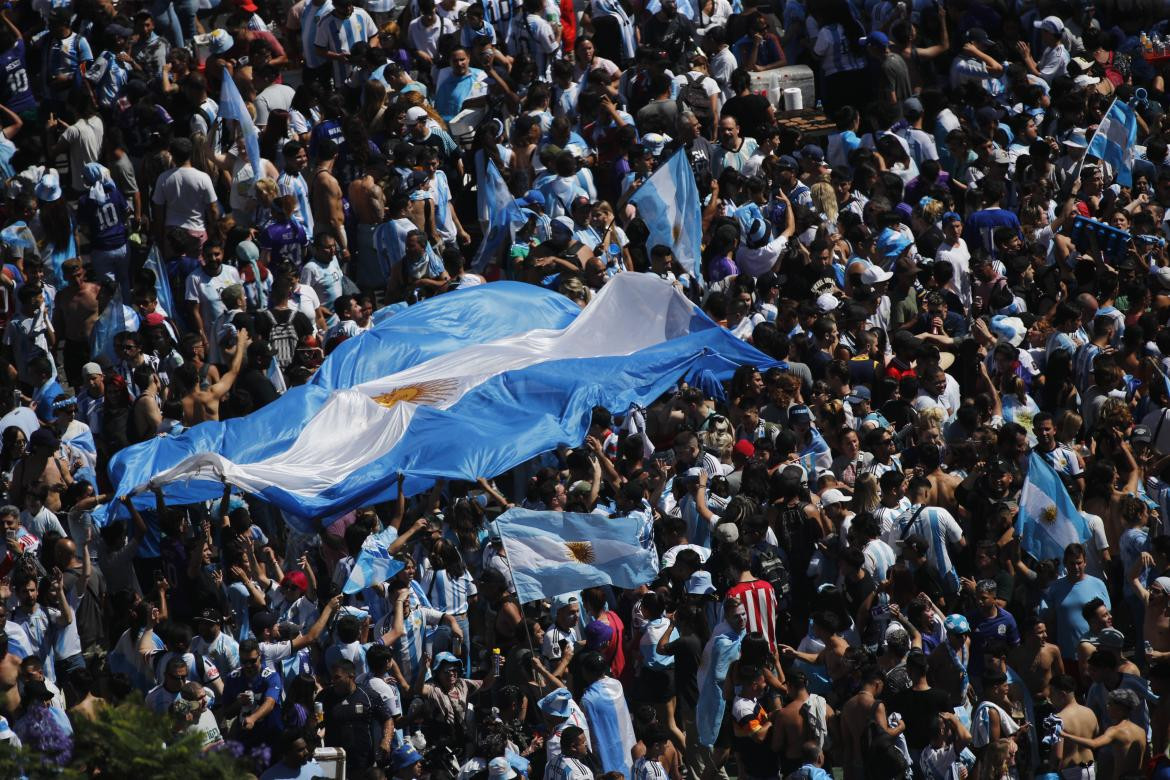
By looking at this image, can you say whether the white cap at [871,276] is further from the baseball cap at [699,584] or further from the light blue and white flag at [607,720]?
the light blue and white flag at [607,720]

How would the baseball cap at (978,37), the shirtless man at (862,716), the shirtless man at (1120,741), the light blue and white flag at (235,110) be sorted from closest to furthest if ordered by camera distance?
the shirtless man at (862,716)
the shirtless man at (1120,741)
the light blue and white flag at (235,110)
the baseball cap at (978,37)

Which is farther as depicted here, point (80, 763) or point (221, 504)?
point (221, 504)

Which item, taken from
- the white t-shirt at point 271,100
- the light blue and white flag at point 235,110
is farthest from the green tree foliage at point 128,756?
the white t-shirt at point 271,100

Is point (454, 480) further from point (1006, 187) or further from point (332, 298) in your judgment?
point (1006, 187)

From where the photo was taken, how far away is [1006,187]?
21938mm

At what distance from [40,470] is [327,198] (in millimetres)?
4142

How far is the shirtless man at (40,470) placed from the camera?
55.5 feet

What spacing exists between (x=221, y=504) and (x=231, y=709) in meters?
2.08

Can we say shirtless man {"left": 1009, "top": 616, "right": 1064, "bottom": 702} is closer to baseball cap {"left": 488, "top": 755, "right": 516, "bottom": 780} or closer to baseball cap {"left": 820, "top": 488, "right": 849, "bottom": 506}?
baseball cap {"left": 820, "top": 488, "right": 849, "bottom": 506}

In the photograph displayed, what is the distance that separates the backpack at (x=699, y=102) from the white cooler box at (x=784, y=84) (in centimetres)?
174

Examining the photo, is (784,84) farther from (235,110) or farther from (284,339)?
(284,339)

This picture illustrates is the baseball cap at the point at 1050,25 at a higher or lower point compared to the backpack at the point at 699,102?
lower

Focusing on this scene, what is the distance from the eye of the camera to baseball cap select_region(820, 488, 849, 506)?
1639 cm

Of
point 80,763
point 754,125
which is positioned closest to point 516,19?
point 754,125
